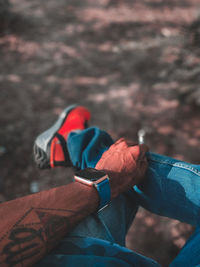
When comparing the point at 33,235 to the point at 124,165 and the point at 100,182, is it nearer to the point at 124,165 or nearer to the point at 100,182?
the point at 100,182

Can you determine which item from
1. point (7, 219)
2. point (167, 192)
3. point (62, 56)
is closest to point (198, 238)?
point (167, 192)

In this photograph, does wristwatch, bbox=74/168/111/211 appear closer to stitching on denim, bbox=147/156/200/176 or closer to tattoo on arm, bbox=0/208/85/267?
tattoo on arm, bbox=0/208/85/267

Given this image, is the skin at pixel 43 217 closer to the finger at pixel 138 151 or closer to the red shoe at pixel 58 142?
the finger at pixel 138 151

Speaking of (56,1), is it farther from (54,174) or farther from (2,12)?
(54,174)

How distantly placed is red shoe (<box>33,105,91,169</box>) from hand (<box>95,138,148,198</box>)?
488 millimetres

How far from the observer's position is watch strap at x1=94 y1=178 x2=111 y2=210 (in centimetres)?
125

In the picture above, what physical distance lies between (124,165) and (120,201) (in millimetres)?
223

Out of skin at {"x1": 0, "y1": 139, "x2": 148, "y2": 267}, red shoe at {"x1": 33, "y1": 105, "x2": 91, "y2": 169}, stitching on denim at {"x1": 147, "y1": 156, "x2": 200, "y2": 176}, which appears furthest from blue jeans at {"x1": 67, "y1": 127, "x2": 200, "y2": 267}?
red shoe at {"x1": 33, "y1": 105, "x2": 91, "y2": 169}

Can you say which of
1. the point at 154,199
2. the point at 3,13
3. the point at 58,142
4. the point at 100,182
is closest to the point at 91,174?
the point at 100,182

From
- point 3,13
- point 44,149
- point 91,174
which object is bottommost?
point 44,149

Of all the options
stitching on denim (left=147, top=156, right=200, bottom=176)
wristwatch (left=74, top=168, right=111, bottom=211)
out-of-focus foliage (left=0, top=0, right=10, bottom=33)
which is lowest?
stitching on denim (left=147, top=156, right=200, bottom=176)

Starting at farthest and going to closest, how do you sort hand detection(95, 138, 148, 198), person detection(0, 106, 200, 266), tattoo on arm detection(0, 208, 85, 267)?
1. hand detection(95, 138, 148, 198)
2. person detection(0, 106, 200, 266)
3. tattoo on arm detection(0, 208, 85, 267)

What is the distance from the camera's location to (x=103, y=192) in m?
1.26

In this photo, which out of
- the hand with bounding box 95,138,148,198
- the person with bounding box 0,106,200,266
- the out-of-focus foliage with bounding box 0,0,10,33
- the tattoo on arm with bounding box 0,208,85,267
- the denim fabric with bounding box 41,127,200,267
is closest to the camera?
the tattoo on arm with bounding box 0,208,85,267
